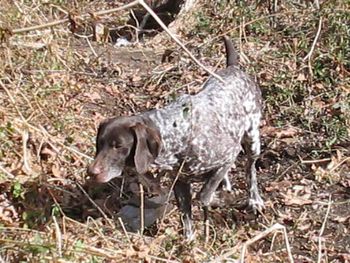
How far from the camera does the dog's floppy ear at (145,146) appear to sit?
18.3 ft

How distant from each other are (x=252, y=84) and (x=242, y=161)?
87 cm

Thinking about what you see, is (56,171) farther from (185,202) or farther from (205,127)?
(205,127)

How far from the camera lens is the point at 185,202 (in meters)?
6.13

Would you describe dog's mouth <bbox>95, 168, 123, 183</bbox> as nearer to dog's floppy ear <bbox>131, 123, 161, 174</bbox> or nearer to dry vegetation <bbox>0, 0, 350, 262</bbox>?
dog's floppy ear <bbox>131, 123, 161, 174</bbox>

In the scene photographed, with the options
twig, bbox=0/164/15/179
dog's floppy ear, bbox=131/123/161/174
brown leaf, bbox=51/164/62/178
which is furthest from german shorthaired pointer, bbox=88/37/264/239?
brown leaf, bbox=51/164/62/178

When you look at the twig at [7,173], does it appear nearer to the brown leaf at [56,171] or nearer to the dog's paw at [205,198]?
the brown leaf at [56,171]

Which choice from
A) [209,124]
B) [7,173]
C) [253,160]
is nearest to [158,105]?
[253,160]

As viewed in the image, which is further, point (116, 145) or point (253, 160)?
point (253, 160)

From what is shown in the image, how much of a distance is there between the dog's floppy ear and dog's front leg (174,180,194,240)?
1.76ft

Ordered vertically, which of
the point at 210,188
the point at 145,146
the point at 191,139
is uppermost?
the point at 145,146

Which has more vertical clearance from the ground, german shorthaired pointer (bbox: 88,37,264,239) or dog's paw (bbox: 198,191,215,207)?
german shorthaired pointer (bbox: 88,37,264,239)

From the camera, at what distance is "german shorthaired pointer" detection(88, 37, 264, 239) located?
18.4ft

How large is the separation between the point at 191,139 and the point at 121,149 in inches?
22.5

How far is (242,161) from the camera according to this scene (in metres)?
7.43
